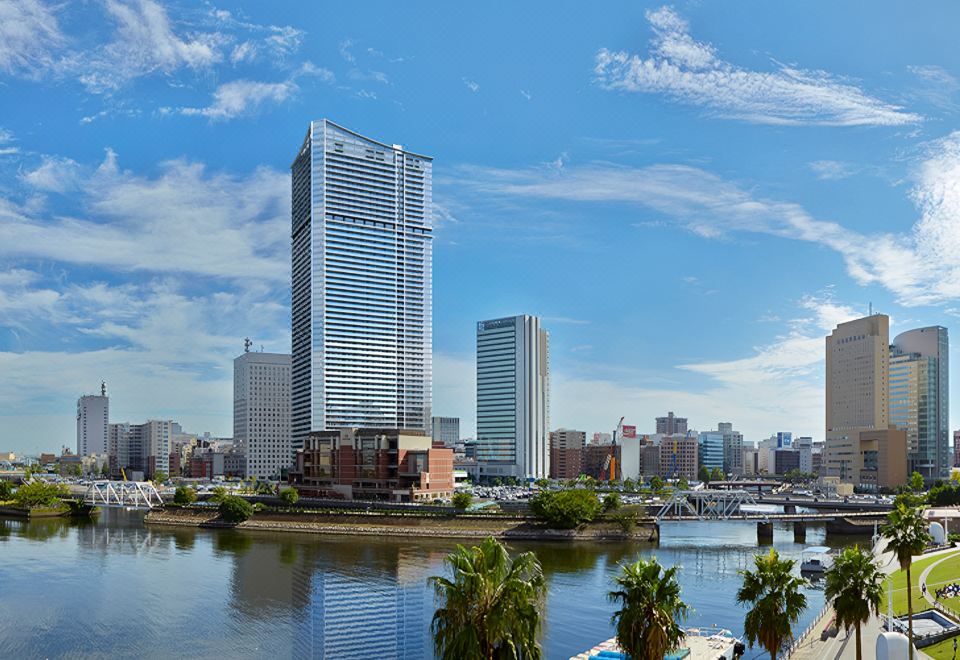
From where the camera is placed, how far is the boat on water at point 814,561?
7350cm

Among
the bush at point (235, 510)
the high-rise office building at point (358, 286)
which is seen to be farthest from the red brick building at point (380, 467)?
the high-rise office building at point (358, 286)

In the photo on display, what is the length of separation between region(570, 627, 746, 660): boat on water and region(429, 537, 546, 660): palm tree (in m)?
19.2

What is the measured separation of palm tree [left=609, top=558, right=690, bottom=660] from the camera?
20422 mm

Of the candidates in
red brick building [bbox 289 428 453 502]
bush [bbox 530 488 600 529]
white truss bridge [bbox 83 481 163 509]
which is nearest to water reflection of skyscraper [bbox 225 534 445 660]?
bush [bbox 530 488 600 529]

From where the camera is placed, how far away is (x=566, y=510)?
92125 mm

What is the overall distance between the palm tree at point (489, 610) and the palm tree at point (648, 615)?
13.8 ft

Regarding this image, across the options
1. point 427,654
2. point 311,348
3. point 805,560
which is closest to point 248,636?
point 427,654

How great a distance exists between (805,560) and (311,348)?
117569 mm

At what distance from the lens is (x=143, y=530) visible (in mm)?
105750

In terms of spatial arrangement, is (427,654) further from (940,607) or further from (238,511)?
(238,511)

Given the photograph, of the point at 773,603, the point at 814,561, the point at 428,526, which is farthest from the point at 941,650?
the point at 428,526

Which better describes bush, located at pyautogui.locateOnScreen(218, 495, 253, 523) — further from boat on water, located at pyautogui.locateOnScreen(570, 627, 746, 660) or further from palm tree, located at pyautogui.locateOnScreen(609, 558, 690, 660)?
Answer: palm tree, located at pyautogui.locateOnScreen(609, 558, 690, 660)

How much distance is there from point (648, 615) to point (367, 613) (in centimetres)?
3719

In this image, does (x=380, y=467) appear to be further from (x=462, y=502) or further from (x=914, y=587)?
(x=914, y=587)
